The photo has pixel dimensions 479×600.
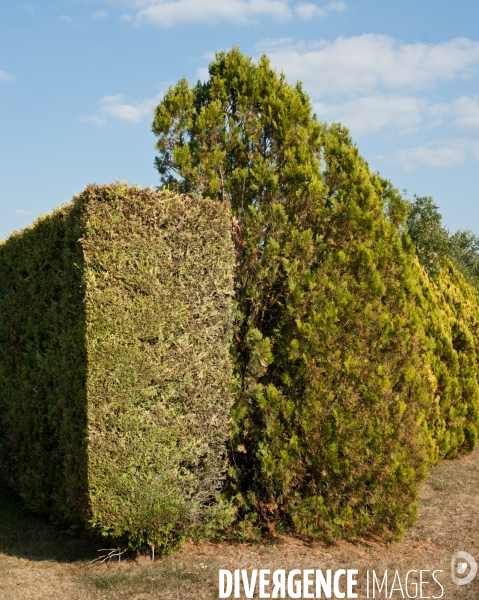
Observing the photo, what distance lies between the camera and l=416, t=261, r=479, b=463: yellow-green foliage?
32.8 ft

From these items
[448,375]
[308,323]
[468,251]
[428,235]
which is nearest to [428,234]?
[428,235]

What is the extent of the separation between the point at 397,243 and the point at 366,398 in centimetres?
182

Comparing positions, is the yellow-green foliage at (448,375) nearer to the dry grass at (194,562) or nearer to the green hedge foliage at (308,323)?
the dry grass at (194,562)

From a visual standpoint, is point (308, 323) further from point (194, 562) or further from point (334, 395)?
point (194, 562)

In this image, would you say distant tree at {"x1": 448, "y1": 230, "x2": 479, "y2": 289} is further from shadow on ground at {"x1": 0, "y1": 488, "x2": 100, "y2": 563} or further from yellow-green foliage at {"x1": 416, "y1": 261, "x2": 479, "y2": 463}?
shadow on ground at {"x1": 0, "y1": 488, "x2": 100, "y2": 563}

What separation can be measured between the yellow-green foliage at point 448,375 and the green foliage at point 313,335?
10.2 feet

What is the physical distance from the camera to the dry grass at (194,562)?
5301mm

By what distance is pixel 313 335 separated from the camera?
6156 mm

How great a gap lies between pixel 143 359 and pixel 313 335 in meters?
1.78

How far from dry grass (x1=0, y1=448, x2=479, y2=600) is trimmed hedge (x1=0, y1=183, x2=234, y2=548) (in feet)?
1.25

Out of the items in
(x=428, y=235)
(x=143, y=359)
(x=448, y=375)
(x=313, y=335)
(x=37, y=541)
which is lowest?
(x=37, y=541)

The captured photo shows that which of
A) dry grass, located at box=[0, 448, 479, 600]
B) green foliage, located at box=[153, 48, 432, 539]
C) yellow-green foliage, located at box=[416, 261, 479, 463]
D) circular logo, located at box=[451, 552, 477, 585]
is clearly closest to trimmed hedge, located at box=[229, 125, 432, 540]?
green foliage, located at box=[153, 48, 432, 539]

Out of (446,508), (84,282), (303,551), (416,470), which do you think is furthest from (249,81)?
(446,508)

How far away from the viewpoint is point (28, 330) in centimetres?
760
